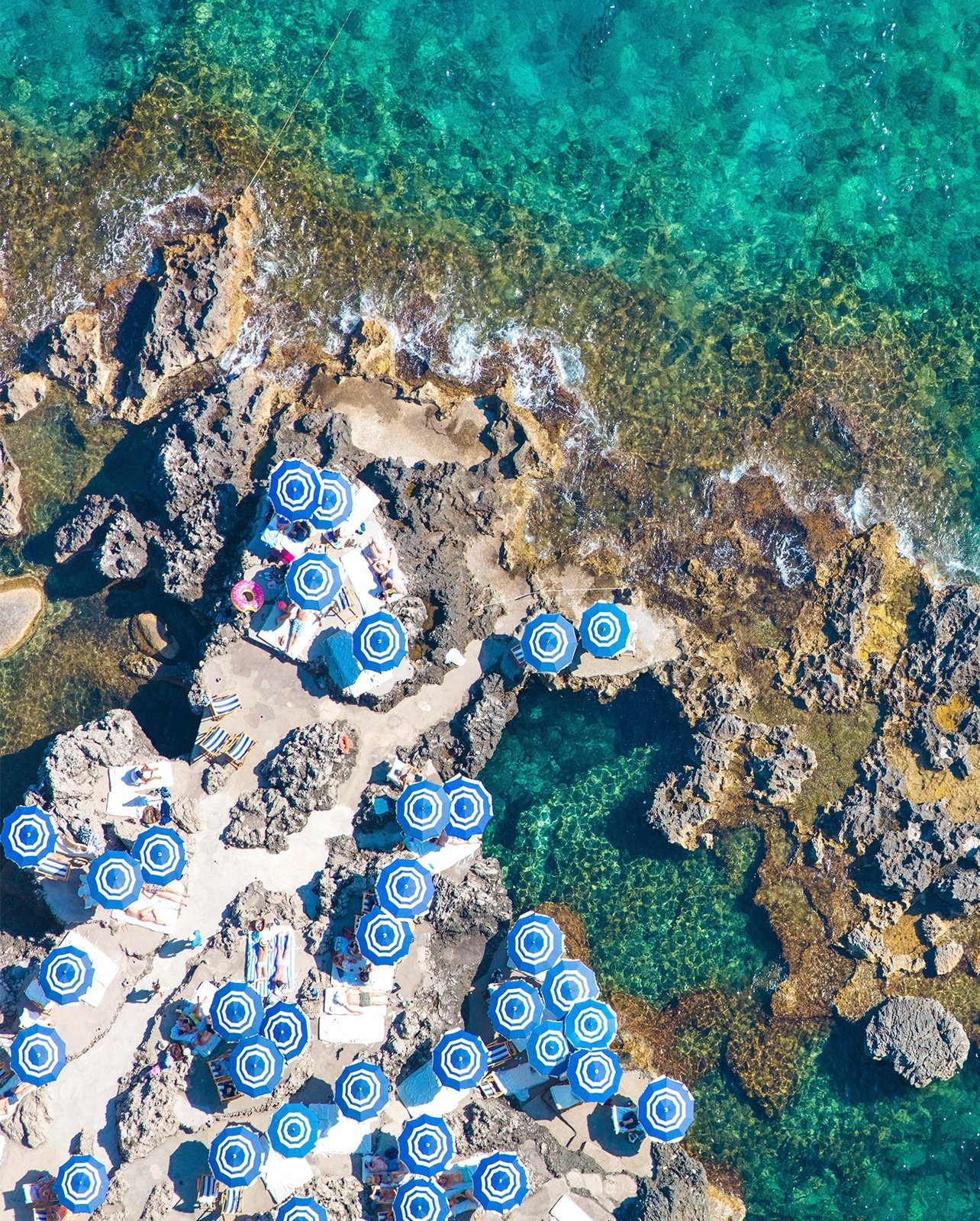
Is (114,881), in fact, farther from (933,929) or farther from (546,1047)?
(933,929)

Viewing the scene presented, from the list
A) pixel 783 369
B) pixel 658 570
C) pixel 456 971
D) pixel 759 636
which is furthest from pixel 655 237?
pixel 456 971

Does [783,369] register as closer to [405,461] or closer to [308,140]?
[405,461]

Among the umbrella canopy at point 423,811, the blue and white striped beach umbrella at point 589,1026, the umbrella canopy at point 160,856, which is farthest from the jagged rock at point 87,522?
the blue and white striped beach umbrella at point 589,1026

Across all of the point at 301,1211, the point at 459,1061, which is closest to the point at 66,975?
the point at 301,1211

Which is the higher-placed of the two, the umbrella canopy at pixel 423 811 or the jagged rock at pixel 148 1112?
the umbrella canopy at pixel 423 811

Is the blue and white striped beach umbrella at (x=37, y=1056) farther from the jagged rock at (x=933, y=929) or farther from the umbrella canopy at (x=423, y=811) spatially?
the jagged rock at (x=933, y=929)
